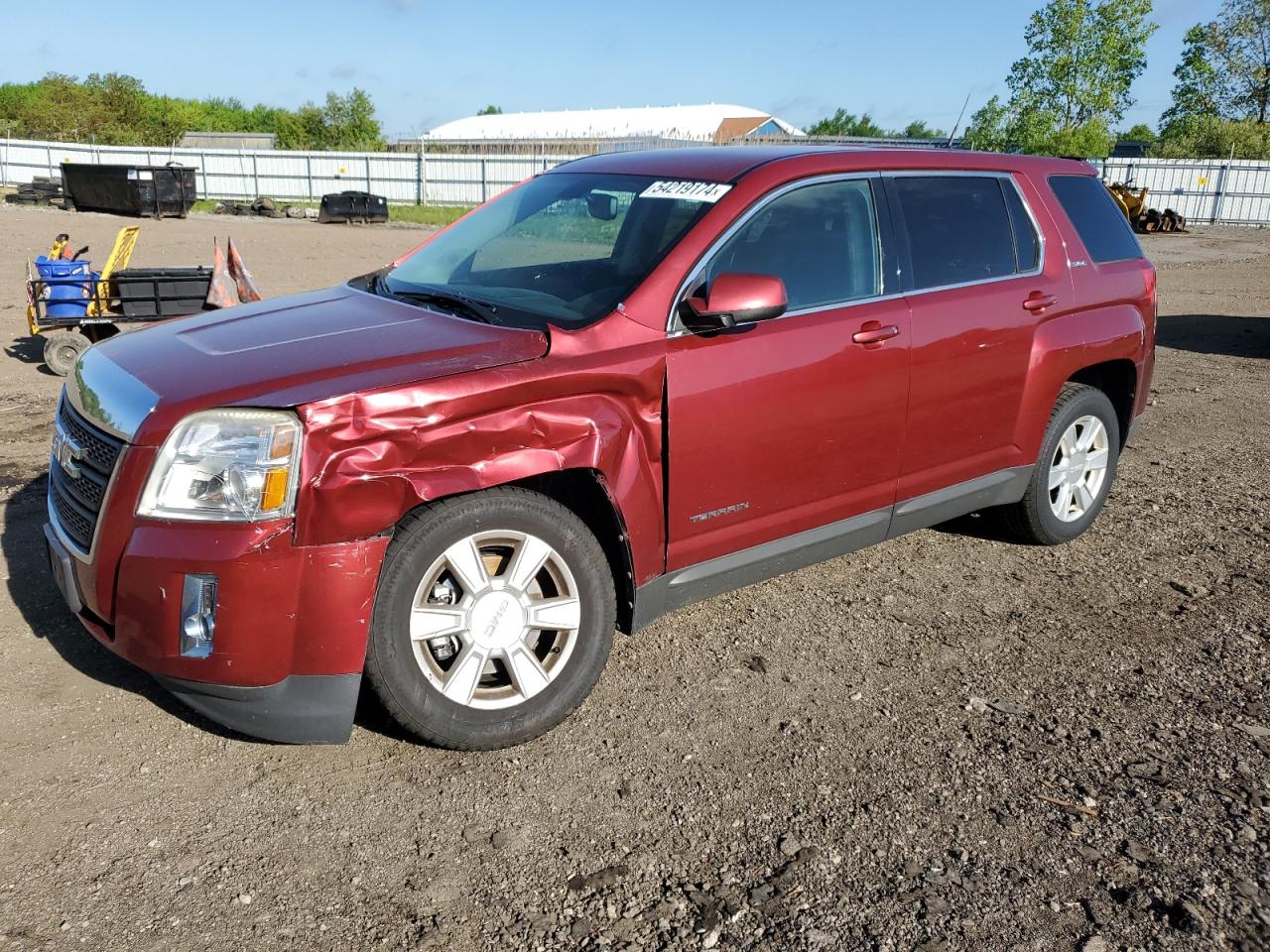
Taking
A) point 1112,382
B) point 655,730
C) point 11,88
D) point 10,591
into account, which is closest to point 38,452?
point 10,591

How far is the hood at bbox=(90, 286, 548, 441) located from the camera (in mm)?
2941

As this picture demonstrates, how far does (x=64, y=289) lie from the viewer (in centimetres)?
886

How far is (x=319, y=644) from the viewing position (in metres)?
2.92

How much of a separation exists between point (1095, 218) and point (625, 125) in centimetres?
6986

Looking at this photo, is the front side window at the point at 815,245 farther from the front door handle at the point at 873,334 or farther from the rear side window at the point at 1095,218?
the rear side window at the point at 1095,218

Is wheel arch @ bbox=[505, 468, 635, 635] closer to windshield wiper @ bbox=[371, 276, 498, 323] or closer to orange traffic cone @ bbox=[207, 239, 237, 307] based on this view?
windshield wiper @ bbox=[371, 276, 498, 323]

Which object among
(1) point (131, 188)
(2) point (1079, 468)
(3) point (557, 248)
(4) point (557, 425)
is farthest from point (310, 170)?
(4) point (557, 425)

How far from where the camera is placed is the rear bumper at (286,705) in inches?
116

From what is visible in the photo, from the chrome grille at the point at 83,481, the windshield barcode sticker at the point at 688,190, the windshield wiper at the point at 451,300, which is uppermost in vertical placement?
the windshield barcode sticker at the point at 688,190

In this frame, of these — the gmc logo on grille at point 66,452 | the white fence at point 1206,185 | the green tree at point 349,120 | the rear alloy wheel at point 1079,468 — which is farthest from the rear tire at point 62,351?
the green tree at point 349,120

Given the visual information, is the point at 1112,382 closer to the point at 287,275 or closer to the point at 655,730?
the point at 655,730

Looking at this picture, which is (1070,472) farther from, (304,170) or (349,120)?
(349,120)

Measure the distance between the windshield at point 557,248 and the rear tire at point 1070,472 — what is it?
2.26 meters

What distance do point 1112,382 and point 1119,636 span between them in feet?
5.53
